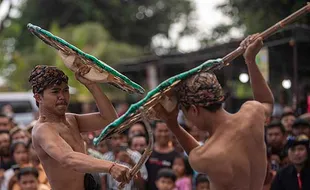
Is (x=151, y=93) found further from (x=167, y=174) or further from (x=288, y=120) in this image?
(x=288, y=120)

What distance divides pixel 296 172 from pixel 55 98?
3.08 metres

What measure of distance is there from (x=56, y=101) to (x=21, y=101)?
626 inches

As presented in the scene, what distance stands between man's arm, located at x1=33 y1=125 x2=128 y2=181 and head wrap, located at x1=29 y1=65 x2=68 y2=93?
305mm

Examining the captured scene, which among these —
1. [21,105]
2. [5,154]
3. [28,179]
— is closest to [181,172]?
[28,179]

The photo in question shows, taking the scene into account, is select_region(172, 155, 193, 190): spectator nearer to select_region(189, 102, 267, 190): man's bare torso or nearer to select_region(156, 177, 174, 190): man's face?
select_region(156, 177, 174, 190): man's face

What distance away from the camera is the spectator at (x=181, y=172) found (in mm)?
8297

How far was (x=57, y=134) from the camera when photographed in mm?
4973

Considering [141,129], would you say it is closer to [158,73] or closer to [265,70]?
[265,70]

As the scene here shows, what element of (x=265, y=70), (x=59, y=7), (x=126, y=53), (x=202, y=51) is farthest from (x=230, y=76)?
(x=59, y=7)

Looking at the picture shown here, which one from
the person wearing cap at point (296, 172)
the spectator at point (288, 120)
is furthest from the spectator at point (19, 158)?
the spectator at point (288, 120)

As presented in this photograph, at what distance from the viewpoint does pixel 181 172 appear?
8.39 meters

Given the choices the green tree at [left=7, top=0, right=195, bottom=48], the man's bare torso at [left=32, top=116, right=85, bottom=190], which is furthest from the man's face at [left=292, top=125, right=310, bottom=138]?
the green tree at [left=7, top=0, right=195, bottom=48]

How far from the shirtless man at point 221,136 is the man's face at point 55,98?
1014mm

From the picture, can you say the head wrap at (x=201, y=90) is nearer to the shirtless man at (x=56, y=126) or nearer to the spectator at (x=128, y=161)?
the shirtless man at (x=56, y=126)
